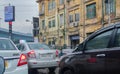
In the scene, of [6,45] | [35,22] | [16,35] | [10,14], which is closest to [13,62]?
[6,45]

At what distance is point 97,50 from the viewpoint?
728cm

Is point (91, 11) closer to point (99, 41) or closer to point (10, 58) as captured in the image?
point (99, 41)

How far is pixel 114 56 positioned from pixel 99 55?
51 cm

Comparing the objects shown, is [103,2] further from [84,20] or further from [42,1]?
[42,1]

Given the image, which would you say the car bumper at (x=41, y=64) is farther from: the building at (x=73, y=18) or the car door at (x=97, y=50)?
the building at (x=73, y=18)

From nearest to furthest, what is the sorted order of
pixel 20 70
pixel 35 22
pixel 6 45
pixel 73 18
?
pixel 20 70 → pixel 6 45 → pixel 73 18 → pixel 35 22

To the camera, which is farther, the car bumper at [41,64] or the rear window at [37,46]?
the rear window at [37,46]

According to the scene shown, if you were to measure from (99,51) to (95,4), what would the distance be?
2963cm

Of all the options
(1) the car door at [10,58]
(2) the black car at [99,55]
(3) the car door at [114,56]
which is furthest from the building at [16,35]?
(3) the car door at [114,56]

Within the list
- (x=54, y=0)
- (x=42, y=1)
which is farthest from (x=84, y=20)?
(x=42, y=1)

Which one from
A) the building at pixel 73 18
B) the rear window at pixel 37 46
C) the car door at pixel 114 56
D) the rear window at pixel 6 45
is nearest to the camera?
the car door at pixel 114 56

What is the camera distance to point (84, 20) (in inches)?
1518

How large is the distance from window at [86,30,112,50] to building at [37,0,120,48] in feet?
81.1

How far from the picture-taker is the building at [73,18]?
34278mm
